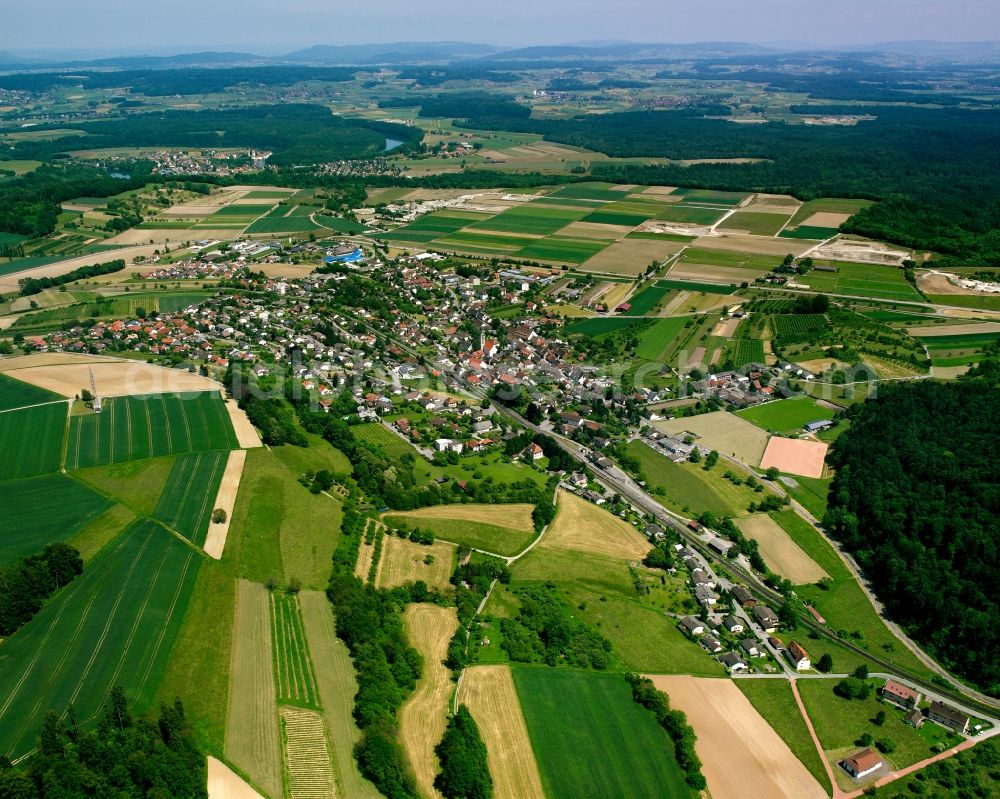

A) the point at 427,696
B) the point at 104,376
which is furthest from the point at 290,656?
the point at 104,376

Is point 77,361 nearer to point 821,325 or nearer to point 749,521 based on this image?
point 749,521

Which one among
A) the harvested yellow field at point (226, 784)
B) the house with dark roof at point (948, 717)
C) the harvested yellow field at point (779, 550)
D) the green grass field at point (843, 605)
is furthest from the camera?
the harvested yellow field at point (779, 550)

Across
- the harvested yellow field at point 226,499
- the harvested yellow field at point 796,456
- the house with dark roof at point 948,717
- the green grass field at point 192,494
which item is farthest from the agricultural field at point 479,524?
the house with dark roof at point 948,717

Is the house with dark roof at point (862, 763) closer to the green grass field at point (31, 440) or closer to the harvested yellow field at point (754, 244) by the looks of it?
the green grass field at point (31, 440)

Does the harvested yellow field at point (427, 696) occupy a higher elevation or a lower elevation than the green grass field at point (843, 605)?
higher

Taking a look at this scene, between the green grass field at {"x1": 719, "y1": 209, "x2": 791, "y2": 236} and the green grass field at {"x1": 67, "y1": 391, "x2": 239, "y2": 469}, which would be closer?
the green grass field at {"x1": 67, "y1": 391, "x2": 239, "y2": 469}

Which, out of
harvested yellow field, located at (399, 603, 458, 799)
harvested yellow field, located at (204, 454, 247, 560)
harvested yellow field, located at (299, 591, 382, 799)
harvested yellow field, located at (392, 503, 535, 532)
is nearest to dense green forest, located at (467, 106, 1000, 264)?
harvested yellow field, located at (392, 503, 535, 532)

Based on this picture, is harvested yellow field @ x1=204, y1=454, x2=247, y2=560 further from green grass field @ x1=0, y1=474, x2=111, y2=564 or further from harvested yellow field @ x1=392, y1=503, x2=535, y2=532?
harvested yellow field @ x1=392, y1=503, x2=535, y2=532
